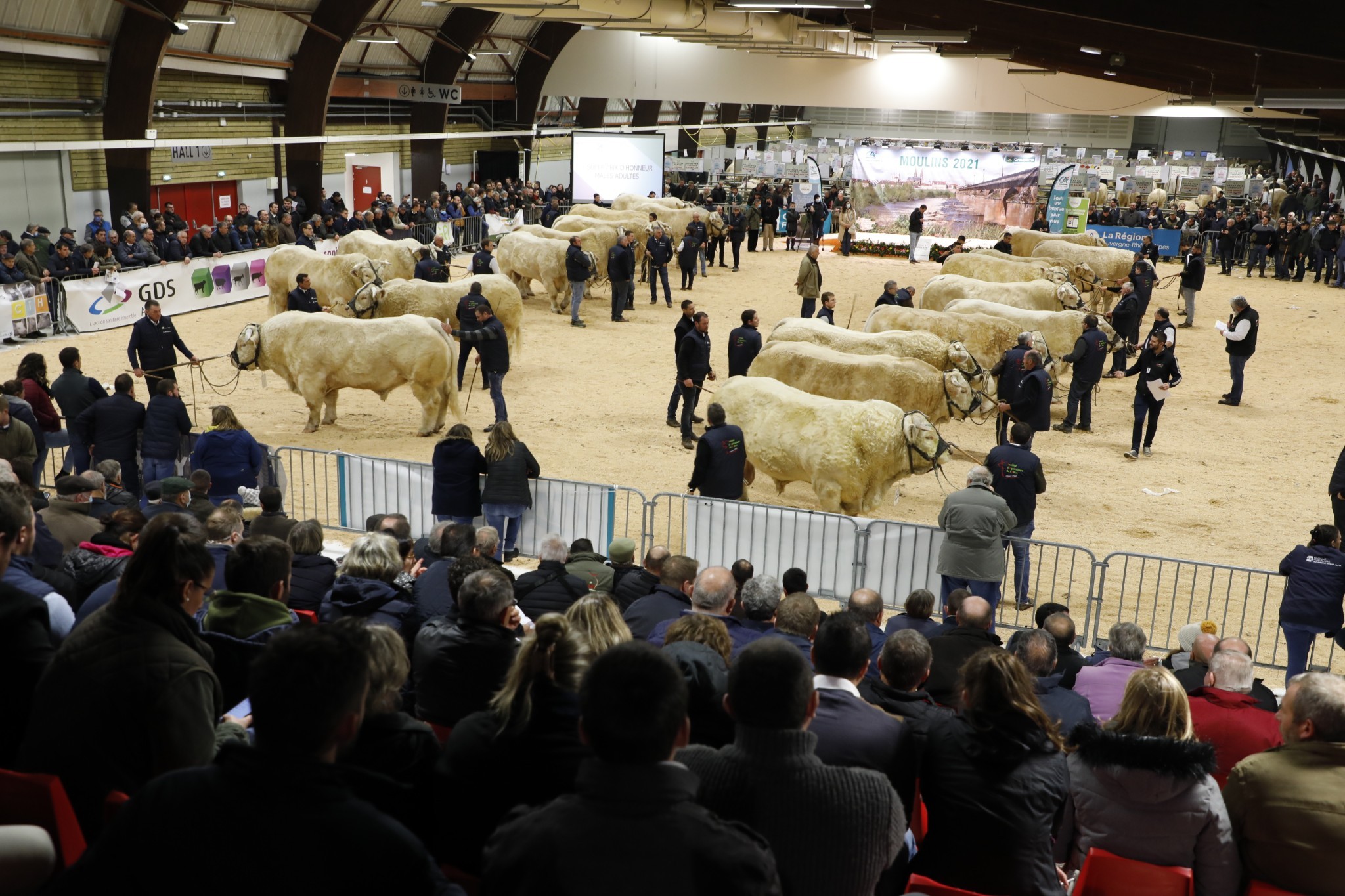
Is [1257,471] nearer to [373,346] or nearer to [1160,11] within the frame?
[1160,11]

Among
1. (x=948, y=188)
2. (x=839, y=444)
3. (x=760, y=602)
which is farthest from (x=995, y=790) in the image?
(x=948, y=188)

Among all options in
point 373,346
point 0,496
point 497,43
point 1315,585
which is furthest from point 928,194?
point 0,496

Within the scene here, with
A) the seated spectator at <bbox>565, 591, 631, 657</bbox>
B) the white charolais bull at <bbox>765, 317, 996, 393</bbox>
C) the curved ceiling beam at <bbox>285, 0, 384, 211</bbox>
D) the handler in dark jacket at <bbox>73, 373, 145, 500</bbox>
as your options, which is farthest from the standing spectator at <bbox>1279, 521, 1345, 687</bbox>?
the curved ceiling beam at <bbox>285, 0, 384, 211</bbox>

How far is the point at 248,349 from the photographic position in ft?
42.0

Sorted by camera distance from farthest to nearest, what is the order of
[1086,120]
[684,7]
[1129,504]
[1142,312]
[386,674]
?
[1086,120] < [684,7] < [1142,312] < [1129,504] < [386,674]

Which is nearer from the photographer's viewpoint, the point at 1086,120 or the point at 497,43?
the point at 497,43

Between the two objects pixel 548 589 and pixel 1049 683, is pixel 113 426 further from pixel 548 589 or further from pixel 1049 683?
pixel 1049 683

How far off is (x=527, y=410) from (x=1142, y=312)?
996cm

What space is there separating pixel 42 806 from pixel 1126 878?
10.2ft

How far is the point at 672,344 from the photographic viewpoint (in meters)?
19.0

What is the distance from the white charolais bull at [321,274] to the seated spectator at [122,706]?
14.5m

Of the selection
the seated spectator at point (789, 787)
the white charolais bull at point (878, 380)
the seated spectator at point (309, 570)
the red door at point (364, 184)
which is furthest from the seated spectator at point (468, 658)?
the red door at point (364, 184)

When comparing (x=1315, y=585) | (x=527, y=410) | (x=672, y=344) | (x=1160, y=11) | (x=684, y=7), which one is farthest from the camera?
(x=684, y=7)

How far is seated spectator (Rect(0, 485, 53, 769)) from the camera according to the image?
3.21 metres
